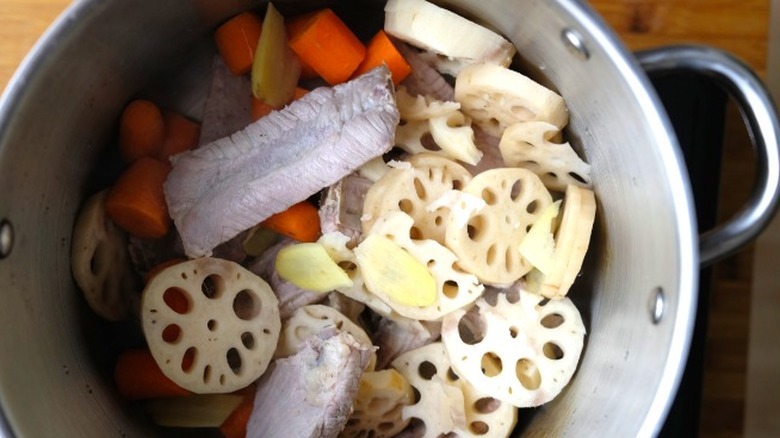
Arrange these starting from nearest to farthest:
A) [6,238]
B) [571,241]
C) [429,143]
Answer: [6,238] < [571,241] < [429,143]

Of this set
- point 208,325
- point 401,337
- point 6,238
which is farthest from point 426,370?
point 6,238

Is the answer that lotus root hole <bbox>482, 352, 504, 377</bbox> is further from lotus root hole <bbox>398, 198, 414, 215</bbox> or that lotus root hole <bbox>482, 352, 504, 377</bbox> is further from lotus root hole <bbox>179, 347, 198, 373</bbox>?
lotus root hole <bbox>179, 347, 198, 373</bbox>

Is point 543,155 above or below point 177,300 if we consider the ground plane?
above

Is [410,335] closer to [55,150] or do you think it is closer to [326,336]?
[326,336]

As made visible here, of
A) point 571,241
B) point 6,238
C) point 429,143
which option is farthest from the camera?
point 429,143

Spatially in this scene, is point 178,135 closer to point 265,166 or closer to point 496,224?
point 265,166

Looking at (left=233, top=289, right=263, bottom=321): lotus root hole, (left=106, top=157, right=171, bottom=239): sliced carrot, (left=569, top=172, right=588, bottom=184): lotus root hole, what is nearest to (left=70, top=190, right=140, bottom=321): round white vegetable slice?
(left=106, top=157, right=171, bottom=239): sliced carrot

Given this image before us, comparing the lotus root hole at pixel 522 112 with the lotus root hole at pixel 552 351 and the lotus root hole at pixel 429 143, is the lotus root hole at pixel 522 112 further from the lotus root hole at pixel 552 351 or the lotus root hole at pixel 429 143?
the lotus root hole at pixel 552 351

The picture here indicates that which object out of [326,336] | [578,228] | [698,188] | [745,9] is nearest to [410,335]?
[326,336]
